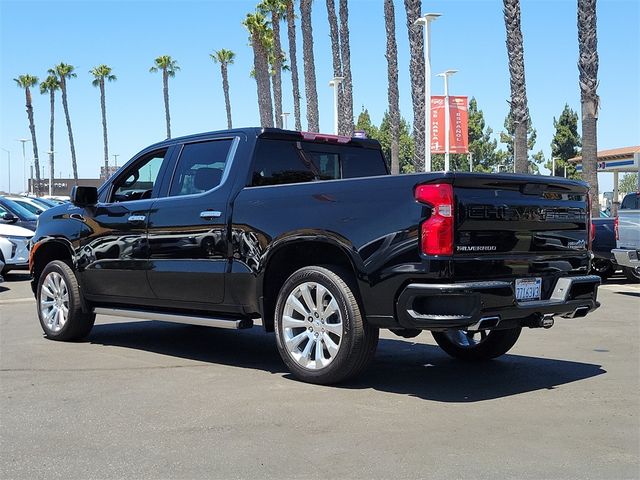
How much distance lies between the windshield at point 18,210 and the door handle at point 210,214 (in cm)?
1220

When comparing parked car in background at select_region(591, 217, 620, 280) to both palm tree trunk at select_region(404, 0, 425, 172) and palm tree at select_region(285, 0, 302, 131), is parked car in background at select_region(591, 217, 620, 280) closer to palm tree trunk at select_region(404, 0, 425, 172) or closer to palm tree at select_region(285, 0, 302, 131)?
palm tree trunk at select_region(404, 0, 425, 172)

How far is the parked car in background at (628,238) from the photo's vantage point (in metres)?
13.7

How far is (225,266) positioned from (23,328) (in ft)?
13.1

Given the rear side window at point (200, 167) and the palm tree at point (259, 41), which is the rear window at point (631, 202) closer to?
the rear side window at point (200, 167)

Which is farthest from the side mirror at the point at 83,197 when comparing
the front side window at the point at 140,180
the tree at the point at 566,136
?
the tree at the point at 566,136

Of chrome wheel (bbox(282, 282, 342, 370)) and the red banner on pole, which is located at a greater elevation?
the red banner on pole

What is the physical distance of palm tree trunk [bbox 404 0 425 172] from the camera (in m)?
28.5

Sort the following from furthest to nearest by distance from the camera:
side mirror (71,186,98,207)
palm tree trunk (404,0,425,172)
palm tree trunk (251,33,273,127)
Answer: palm tree trunk (251,33,273,127) → palm tree trunk (404,0,425,172) → side mirror (71,186,98,207)

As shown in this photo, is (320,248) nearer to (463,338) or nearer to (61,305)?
(463,338)

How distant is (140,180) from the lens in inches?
321

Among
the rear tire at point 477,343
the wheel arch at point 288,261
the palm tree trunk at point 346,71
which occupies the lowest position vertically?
the rear tire at point 477,343

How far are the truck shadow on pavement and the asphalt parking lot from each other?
2 centimetres

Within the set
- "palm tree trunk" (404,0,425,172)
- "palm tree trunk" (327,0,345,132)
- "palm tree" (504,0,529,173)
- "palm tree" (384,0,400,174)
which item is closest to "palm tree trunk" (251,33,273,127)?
"palm tree trunk" (327,0,345,132)

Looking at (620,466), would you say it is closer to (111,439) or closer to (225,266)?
(111,439)
